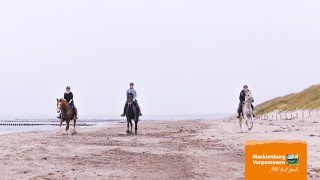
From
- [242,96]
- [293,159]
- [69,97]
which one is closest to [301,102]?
[242,96]

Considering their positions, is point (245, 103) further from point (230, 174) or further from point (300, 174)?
point (300, 174)

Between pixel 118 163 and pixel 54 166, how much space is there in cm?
175

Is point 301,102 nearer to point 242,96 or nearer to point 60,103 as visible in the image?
point 242,96

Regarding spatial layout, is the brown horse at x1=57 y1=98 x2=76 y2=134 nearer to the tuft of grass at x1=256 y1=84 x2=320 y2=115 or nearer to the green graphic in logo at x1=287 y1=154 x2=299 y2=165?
the green graphic in logo at x1=287 y1=154 x2=299 y2=165

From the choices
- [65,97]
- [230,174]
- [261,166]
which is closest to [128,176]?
[230,174]

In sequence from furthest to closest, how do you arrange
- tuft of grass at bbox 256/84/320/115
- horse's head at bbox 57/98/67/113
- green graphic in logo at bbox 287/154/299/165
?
tuft of grass at bbox 256/84/320/115
horse's head at bbox 57/98/67/113
green graphic in logo at bbox 287/154/299/165

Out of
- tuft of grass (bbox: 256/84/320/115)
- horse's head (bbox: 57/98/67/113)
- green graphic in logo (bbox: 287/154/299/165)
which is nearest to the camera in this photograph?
green graphic in logo (bbox: 287/154/299/165)

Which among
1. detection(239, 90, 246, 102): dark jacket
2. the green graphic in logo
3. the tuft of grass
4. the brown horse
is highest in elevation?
the tuft of grass

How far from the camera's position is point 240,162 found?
1339cm

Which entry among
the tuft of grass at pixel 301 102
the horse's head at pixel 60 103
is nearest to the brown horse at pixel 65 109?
the horse's head at pixel 60 103

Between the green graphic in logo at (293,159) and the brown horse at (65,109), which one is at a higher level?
the brown horse at (65,109)

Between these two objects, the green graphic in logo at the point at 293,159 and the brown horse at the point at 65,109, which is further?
the brown horse at the point at 65,109

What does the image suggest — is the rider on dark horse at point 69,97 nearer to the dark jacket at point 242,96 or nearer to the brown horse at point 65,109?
the brown horse at point 65,109

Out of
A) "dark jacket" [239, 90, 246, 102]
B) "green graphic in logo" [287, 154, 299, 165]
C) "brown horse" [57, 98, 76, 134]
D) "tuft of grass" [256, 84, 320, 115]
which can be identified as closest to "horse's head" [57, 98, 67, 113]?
"brown horse" [57, 98, 76, 134]
